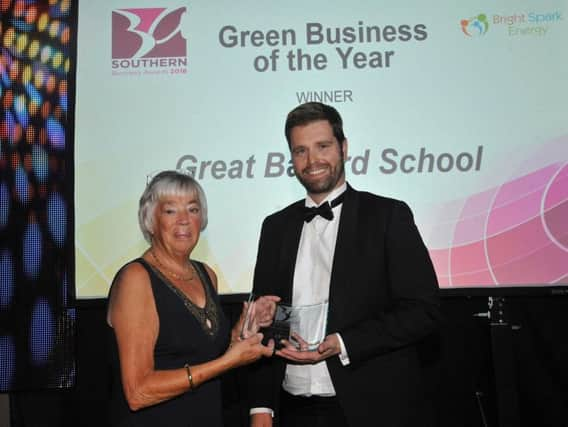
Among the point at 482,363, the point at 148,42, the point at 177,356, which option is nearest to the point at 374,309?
the point at 177,356

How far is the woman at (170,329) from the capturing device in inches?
104

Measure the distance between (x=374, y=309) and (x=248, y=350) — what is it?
63cm

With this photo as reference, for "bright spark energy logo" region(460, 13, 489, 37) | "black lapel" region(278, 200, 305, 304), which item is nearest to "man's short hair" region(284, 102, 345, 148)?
"black lapel" region(278, 200, 305, 304)

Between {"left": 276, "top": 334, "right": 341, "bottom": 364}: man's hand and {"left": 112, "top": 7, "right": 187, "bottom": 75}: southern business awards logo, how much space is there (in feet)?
7.29

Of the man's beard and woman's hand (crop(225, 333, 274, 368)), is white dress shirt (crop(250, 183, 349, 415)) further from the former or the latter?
woman's hand (crop(225, 333, 274, 368))

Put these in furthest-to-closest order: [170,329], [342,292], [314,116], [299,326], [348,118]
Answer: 1. [348,118]
2. [314,116]
3. [342,292]
4. [299,326]
5. [170,329]

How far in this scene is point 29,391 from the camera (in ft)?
14.5

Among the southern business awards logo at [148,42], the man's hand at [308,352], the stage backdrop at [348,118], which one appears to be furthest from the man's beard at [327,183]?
the southern business awards logo at [148,42]

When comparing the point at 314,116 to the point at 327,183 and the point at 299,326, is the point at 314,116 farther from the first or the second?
the point at 299,326

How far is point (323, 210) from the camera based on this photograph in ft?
10.7

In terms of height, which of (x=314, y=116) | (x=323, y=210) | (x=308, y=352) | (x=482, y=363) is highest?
(x=314, y=116)

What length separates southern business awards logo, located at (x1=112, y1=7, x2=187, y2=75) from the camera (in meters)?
4.40

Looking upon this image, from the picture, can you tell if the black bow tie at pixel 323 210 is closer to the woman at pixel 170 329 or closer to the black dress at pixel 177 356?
the woman at pixel 170 329

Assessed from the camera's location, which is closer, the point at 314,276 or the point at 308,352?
the point at 308,352
